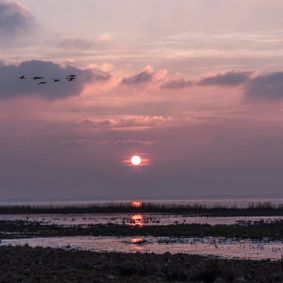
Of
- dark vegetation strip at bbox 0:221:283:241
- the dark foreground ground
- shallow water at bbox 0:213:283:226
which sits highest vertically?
shallow water at bbox 0:213:283:226

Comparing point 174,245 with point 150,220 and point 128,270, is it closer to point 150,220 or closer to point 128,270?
point 128,270

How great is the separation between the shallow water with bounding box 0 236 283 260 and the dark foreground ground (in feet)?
26.2

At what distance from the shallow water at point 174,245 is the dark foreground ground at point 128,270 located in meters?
8.00

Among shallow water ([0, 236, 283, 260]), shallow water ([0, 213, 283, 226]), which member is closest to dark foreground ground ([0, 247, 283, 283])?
shallow water ([0, 236, 283, 260])

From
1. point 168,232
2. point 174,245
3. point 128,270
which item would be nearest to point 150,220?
point 168,232

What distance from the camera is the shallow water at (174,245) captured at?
121ft

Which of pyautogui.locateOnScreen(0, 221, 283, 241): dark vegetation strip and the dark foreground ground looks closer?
the dark foreground ground

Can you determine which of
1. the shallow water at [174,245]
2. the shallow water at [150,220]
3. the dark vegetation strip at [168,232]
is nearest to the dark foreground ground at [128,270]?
the shallow water at [174,245]

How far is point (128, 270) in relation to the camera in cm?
2466

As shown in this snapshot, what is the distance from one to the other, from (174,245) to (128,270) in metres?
18.6

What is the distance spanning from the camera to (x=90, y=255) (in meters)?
31.0

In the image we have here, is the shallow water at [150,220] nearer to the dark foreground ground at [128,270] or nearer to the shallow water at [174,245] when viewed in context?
the shallow water at [174,245]

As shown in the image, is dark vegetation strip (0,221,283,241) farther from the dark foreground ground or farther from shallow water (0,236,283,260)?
the dark foreground ground

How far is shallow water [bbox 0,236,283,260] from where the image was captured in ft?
121
